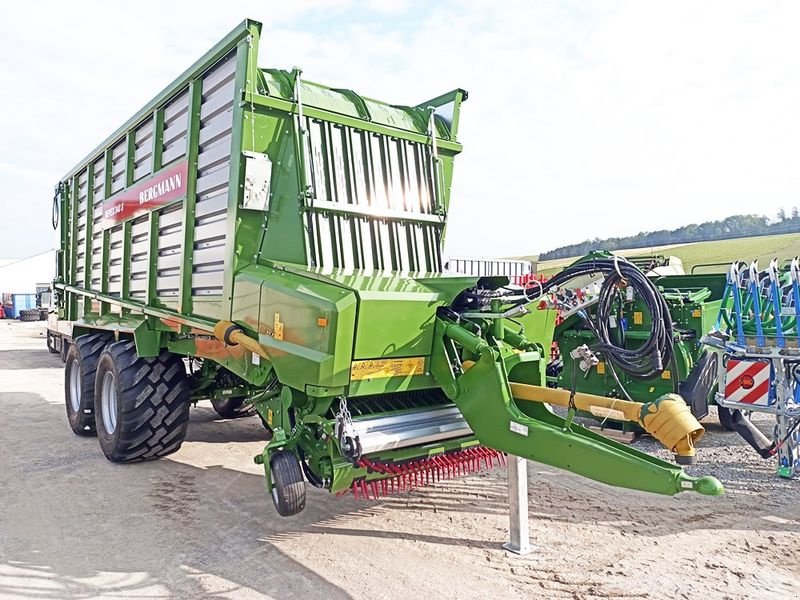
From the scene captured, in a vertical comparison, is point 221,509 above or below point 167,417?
below

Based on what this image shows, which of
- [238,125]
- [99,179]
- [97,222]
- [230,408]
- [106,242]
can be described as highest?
[99,179]

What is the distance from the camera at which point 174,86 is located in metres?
4.78

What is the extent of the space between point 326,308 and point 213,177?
65.0 inches

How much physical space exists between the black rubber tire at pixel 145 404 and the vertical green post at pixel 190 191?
1022 millimetres

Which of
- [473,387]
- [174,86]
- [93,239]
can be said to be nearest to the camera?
[473,387]

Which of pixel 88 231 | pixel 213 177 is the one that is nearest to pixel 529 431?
pixel 213 177

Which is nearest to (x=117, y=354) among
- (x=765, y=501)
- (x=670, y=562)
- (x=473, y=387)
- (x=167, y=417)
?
(x=167, y=417)

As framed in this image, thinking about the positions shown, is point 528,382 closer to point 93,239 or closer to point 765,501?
point 765,501

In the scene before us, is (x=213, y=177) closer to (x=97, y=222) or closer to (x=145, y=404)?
(x=145, y=404)

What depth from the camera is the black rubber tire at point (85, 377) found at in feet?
20.9

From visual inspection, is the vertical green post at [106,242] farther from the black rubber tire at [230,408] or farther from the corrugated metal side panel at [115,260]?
the black rubber tire at [230,408]

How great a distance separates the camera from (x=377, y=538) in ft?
12.3

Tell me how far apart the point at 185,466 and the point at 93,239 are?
3026mm

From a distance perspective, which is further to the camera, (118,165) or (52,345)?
(52,345)
